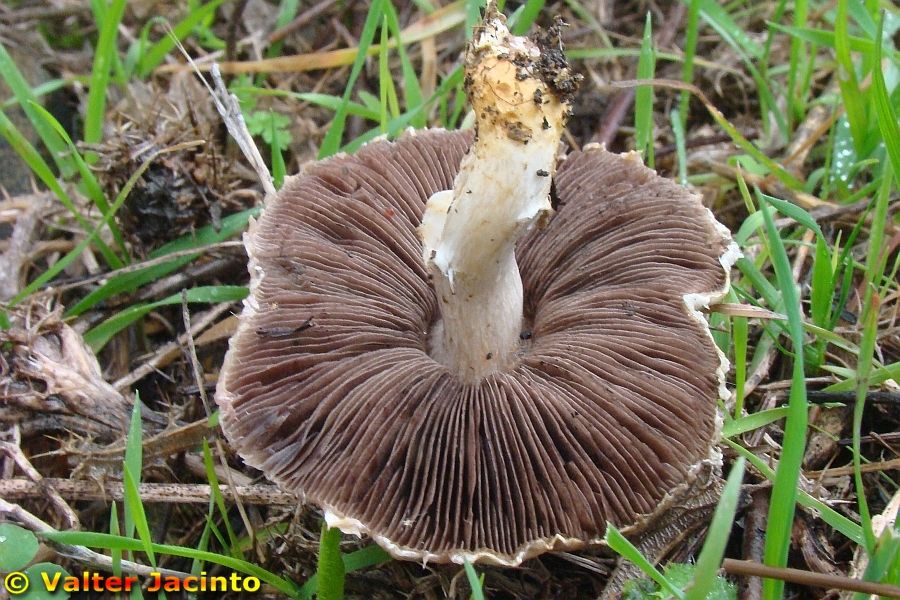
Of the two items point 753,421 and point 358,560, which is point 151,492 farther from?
point 753,421

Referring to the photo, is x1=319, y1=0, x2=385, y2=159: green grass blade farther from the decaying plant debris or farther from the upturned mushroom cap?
the upturned mushroom cap

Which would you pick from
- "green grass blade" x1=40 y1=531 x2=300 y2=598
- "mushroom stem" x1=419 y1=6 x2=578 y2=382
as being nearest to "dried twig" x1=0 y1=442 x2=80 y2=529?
"green grass blade" x1=40 y1=531 x2=300 y2=598

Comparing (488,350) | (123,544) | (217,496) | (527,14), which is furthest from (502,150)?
(527,14)

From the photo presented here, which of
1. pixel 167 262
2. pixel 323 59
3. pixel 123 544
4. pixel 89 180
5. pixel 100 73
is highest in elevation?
pixel 323 59

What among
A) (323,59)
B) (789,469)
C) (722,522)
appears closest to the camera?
(722,522)

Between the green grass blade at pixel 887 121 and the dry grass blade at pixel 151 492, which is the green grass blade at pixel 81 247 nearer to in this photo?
the dry grass blade at pixel 151 492
